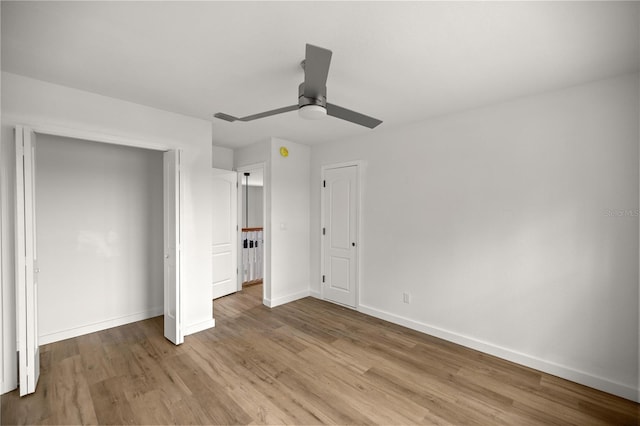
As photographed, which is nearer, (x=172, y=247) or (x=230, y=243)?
(x=172, y=247)

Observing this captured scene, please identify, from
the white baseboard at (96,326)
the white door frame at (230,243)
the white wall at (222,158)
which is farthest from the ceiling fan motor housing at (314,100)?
the white baseboard at (96,326)

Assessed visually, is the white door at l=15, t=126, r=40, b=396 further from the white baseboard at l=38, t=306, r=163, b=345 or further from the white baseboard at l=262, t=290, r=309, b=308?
the white baseboard at l=262, t=290, r=309, b=308

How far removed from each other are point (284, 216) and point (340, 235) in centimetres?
89

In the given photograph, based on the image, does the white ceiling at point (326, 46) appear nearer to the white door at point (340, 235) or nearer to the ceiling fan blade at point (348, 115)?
the ceiling fan blade at point (348, 115)

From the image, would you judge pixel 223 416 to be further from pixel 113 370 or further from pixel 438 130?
pixel 438 130

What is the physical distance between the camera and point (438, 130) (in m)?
3.28

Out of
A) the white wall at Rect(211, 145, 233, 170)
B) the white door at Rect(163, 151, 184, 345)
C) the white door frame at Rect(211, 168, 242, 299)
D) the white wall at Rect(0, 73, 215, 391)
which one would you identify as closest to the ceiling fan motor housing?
the white door at Rect(163, 151, 184, 345)

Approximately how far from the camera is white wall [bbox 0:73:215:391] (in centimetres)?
224

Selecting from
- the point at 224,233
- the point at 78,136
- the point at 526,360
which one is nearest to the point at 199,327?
the point at 224,233

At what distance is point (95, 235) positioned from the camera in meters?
3.34

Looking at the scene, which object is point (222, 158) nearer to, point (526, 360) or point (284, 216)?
point (284, 216)

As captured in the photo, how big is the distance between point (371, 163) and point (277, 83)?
6.20ft

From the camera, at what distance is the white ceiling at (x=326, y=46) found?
61.4 inches

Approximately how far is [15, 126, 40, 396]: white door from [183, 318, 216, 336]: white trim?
48.9 inches
